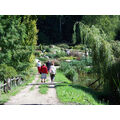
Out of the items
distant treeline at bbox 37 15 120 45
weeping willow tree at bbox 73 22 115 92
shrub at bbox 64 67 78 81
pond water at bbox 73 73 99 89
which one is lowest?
pond water at bbox 73 73 99 89

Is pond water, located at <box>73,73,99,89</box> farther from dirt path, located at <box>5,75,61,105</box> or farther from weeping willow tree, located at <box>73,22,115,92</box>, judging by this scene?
dirt path, located at <box>5,75,61,105</box>

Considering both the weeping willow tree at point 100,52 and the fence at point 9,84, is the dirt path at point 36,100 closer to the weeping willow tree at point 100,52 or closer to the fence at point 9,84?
the fence at point 9,84

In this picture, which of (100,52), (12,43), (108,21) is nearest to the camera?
(12,43)

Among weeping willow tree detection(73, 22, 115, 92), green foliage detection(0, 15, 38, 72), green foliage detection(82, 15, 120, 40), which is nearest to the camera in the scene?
green foliage detection(0, 15, 38, 72)

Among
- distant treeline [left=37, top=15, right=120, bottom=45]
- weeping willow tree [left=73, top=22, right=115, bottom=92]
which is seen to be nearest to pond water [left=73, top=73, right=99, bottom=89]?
weeping willow tree [left=73, top=22, right=115, bottom=92]

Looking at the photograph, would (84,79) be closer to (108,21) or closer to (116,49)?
(116,49)

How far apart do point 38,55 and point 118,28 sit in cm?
1495

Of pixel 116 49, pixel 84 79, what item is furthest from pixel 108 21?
pixel 116 49

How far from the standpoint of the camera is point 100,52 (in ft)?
41.3

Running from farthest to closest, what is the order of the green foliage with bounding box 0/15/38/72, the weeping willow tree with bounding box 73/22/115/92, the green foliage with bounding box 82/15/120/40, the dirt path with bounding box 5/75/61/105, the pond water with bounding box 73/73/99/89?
the green foliage with bounding box 82/15/120/40, the pond water with bounding box 73/73/99/89, the weeping willow tree with bounding box 73/22/115/92, the green foliage with bounding box 0/15/38/72, the dirt path with bounding box 5/75/61/105

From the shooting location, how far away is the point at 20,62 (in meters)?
12.5

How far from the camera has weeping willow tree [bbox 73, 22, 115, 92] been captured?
12.4m
